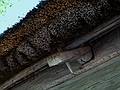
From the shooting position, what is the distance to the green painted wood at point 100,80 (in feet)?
6.23

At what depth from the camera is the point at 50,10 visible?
5.09ft

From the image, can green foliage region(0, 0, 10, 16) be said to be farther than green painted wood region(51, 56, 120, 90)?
No

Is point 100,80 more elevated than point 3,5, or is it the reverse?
point 3,5

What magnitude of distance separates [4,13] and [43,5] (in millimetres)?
281

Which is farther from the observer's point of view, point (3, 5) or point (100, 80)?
point (100, 80)

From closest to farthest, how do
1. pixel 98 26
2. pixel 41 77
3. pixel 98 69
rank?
pixel 98 26
pixel 98 69
pixel 41 77

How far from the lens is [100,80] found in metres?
2.01

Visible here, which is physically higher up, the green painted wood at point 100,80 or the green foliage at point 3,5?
the green foliage at point 3,5

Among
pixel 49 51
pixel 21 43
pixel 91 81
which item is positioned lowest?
pixel 91 81

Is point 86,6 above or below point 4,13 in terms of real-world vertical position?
below

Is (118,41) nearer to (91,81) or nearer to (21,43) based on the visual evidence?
(91,81)

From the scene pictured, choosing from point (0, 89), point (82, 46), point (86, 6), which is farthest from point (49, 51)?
point (0, 89)

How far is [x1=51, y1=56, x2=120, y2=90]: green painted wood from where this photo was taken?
1.90 meters

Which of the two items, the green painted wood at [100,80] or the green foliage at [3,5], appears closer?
the green foliage at [3,5]
